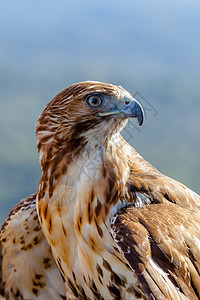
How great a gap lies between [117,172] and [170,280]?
54cm

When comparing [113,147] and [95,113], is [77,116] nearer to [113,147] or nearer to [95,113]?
[95,113]

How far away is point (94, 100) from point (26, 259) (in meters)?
1.11

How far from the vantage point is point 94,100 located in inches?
82.7

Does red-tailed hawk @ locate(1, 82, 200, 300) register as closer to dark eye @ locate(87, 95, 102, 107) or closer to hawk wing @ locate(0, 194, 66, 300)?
dark eye @ locate(87, 95, 102, 107)

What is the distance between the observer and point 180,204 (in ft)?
7.90

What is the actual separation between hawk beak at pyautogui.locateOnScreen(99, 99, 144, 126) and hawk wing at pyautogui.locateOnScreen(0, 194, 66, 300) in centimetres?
85

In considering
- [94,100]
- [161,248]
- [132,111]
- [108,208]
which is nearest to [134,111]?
[132,111]

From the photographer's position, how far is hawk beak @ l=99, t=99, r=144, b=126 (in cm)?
211

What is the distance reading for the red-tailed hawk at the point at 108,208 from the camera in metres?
2.05

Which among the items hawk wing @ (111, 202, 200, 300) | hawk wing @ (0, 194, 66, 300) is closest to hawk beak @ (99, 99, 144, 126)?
hawk wing @ (111, 202, 200, 300)

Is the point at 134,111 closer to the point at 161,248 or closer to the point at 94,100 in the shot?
the point at 94,100

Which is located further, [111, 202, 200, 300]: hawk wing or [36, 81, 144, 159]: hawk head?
[36, 81, 144, 159]: hawk head

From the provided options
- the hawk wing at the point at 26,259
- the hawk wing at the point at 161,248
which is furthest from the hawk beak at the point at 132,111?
the hawk wing at the point at 26,259

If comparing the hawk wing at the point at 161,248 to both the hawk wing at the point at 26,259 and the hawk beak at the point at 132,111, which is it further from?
the hawk wing at the point at 26,259
